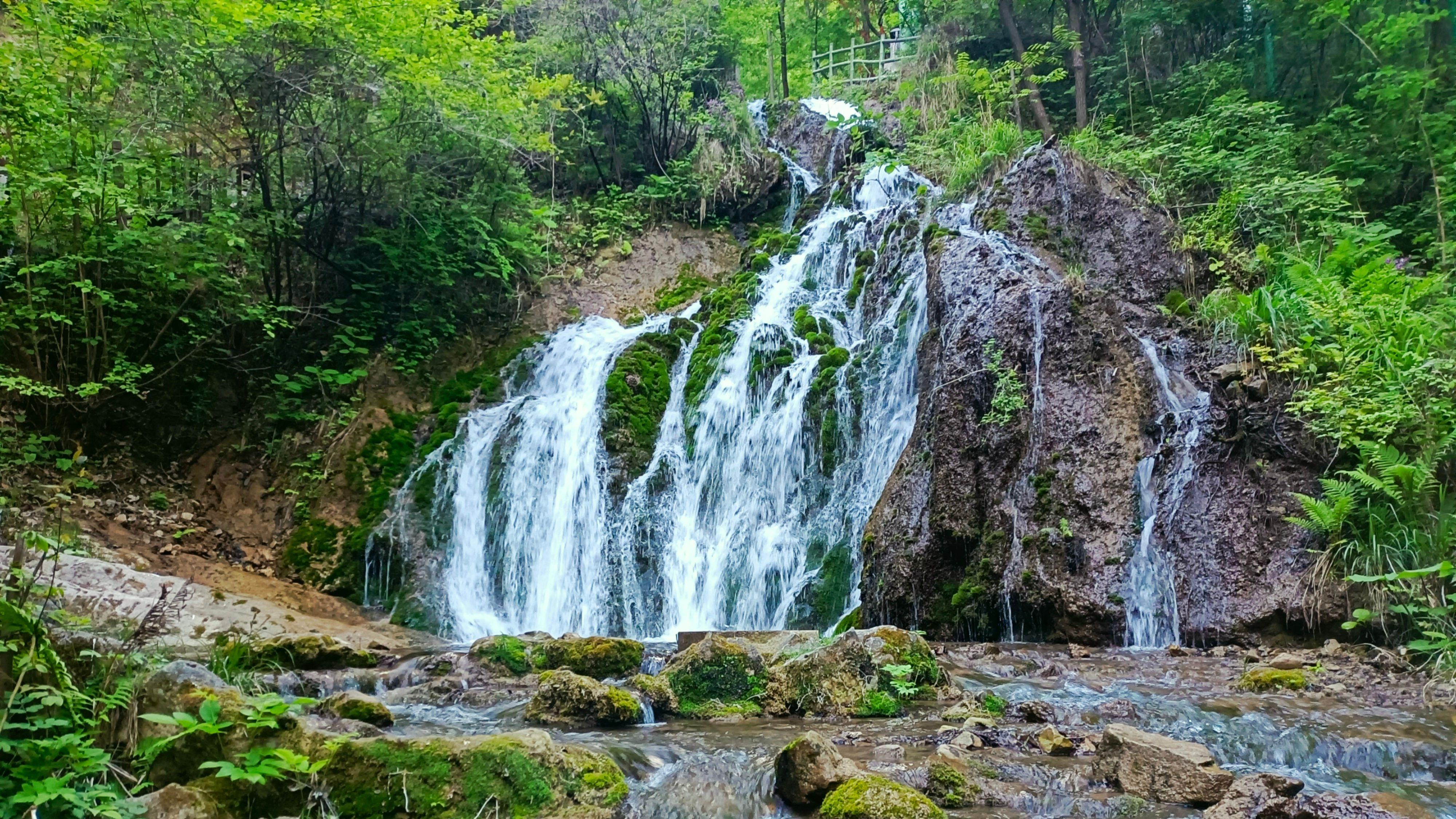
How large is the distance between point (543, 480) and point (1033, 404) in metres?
6.57

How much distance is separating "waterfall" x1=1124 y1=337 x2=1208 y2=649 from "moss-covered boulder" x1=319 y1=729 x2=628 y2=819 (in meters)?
5.41

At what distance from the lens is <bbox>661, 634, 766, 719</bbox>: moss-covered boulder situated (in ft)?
18.4

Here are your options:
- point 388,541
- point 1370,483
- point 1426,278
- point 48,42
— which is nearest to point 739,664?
point 1370,483

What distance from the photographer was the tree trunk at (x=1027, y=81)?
1520cm

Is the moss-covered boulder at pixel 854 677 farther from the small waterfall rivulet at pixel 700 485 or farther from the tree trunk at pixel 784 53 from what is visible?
the tree trunk at pixel 784 53

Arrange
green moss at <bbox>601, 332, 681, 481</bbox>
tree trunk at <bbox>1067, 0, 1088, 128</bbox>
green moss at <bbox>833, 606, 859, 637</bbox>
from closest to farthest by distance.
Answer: green moss at <bbox>833, 606, 859, 637</bbox>
green moss at <bbox>601, 332, 681, 481</bbox>
tree trunk at <bbox>1067, 0, 1088, 128</bbox>

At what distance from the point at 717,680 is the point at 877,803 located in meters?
2.41

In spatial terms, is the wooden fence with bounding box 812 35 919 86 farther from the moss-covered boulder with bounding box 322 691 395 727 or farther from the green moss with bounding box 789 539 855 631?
the moss-covered boulder with bounding box 322 691 395 727

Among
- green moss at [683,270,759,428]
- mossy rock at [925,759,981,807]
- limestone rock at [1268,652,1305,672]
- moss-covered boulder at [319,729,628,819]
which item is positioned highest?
green moss at [683,270,759,428]

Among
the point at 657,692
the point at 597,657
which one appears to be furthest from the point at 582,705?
the point at 597,657

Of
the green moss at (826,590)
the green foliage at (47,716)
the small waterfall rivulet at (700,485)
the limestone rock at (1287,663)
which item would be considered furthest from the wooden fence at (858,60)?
the green foliage at (47,716)

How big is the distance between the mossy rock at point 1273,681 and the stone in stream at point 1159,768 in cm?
189

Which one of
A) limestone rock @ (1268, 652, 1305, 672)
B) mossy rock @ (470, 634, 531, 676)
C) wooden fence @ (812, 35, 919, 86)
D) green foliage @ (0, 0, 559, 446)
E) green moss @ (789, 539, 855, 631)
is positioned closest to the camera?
limestone rock @ (1268, 652, 1305, 672)

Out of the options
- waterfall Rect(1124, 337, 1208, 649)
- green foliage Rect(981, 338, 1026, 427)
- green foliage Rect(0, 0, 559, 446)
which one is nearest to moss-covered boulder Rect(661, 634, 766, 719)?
waterfall Rect(1124, 337, 1208, 649)
